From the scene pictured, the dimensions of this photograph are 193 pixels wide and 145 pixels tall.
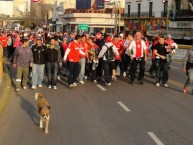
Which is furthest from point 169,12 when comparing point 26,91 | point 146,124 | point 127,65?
point 146,124

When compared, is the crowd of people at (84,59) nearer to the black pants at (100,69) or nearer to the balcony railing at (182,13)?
the black pants at (100,69)

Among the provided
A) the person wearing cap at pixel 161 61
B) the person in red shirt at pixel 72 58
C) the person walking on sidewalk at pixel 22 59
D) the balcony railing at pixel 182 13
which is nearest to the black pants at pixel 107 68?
the person in red shirt at pixel 72 58

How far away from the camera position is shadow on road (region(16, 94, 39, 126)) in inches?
399

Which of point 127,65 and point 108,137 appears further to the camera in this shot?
point 127,65

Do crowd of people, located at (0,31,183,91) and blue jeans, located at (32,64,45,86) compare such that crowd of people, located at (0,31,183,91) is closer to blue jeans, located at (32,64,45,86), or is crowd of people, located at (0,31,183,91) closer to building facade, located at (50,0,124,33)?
blue jeans, located at (32,64,45,86)

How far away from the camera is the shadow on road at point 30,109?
10.1m

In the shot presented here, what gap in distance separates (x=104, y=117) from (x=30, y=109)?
2.04 metres

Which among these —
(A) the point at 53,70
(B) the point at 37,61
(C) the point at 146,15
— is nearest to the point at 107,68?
(A) the point at 53,70

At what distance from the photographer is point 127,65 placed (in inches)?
757

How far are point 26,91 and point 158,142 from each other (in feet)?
23.5

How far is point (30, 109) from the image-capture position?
450 inches

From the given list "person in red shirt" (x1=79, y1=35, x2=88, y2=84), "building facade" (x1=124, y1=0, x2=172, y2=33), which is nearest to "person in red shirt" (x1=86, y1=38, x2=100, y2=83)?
"person in red shirt" (x1=79, y1=35, x2=88, y2=84)

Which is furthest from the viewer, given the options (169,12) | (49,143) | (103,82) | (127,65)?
(169,12)

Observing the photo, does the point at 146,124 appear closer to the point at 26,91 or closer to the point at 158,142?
the point at 158,142
